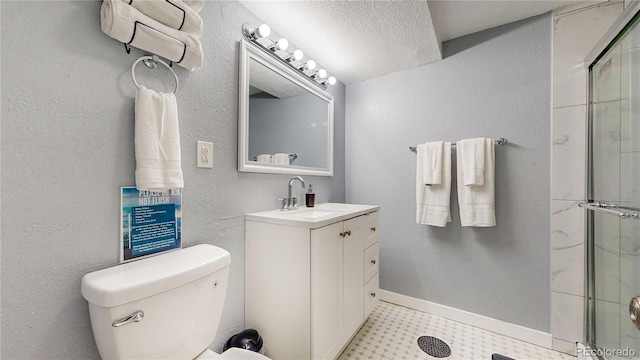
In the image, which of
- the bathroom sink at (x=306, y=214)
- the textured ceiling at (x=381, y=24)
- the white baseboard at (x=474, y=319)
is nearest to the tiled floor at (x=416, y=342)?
the white baseboard at (x=474, y=319)

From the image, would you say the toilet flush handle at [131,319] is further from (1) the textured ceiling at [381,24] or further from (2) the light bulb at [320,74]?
(2) the light bulb at [320,74]

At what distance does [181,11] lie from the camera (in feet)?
3.07

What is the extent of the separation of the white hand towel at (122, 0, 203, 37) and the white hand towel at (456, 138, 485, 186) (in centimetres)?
173

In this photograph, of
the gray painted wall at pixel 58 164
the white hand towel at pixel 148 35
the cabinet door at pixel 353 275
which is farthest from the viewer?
the cabinet door at pixel 353 275

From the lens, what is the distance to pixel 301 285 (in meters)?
1.12

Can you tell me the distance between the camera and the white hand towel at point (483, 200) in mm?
1614

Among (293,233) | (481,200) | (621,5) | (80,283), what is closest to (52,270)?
(80,283)

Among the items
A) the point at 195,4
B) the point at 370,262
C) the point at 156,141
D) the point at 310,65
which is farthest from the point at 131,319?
the point at 310,65

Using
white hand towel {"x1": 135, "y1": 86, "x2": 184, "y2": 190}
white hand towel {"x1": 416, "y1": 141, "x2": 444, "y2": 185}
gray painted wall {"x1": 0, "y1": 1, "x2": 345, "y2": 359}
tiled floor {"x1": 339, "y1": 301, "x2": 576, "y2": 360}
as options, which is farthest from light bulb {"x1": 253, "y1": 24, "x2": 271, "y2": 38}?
tiled floor {"x1": 339, "y1": 301, "x2": 576, "y2": 360}

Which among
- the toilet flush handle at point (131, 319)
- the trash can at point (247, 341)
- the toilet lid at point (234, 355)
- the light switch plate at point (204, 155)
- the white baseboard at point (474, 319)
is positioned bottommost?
the white baseboard at point (474, 319)

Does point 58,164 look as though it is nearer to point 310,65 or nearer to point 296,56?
point 296,56

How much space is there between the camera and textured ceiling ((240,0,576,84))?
135 cm

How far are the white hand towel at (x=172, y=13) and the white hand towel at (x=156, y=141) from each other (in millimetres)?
265

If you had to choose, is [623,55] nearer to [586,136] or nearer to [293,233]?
[586,136]
